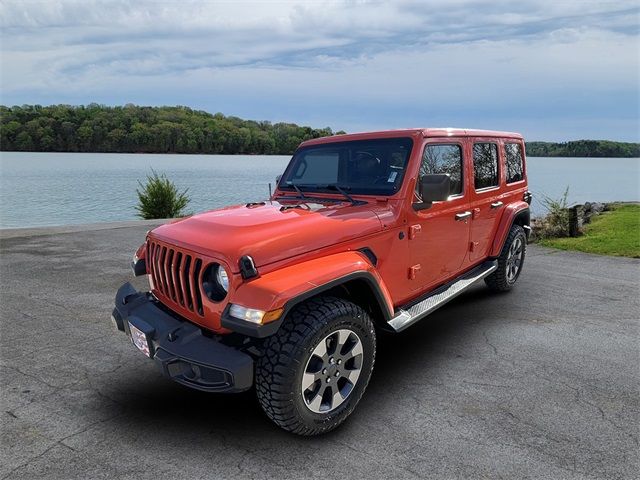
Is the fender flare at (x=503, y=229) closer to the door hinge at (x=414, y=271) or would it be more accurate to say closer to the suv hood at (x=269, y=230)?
the door hinge at (x=414, y=271)

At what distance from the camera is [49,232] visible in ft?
35.1

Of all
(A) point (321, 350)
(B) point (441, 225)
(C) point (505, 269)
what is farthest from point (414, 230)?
(C) point (505, 269)

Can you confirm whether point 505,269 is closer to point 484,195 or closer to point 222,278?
point 484,195

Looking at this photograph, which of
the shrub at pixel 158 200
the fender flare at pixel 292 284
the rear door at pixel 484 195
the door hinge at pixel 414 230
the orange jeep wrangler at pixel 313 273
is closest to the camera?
the fender flare at pixel 292 284

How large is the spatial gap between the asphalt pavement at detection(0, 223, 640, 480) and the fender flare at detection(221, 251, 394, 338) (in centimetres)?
81

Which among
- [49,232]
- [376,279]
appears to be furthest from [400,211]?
[49,232]

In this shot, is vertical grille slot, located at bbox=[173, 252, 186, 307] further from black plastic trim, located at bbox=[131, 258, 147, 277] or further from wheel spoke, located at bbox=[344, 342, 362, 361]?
wheel spoke, located at bbox=[344, 342, 362, 361]

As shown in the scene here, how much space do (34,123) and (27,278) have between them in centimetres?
3709

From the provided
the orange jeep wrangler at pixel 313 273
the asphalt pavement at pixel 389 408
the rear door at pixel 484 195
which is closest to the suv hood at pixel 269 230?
the orange jeep wrangler at pixel 313 273

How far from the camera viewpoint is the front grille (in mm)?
2959

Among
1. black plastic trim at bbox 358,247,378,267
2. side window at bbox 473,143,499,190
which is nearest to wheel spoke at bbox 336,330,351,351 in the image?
black plastic trim at bbox 358,247,378,267

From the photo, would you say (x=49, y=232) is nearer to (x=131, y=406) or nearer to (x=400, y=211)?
(x=131, y=406)

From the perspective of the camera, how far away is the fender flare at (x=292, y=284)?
258 centimetres

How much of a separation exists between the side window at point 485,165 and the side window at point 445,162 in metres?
0.34
